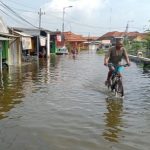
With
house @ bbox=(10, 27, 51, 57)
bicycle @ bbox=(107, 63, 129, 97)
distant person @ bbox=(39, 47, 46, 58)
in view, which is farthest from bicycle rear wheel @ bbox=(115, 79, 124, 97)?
distant person @ bbox=(39, 47, 46, 58)

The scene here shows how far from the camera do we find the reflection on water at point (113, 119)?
6.81 m

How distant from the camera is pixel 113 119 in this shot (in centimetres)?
819

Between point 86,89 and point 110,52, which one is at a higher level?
point 110,52

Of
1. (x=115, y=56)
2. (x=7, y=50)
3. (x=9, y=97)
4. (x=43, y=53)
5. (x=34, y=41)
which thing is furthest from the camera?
(x=34, y=41)

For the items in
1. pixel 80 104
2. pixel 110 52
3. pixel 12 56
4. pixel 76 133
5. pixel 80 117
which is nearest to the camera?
pixel 76 133

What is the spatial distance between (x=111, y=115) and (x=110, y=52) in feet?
12.4

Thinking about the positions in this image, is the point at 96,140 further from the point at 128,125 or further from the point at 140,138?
the point at 128,125

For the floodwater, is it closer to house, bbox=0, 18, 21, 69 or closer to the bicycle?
the bicycle

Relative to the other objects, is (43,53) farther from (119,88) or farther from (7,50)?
(119,88)

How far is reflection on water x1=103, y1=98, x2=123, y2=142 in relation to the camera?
22.4 feet

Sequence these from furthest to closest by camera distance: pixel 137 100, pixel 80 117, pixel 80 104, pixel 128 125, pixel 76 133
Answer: pixel 137 100 → pixel 80 104 → pixel 80 117 → pixel 128 125 → pixel 76 133

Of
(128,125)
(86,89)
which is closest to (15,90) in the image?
(86,89)

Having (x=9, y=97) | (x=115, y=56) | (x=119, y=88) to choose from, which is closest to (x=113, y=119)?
(x=119, y=88)

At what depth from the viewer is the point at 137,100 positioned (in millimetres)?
10898
